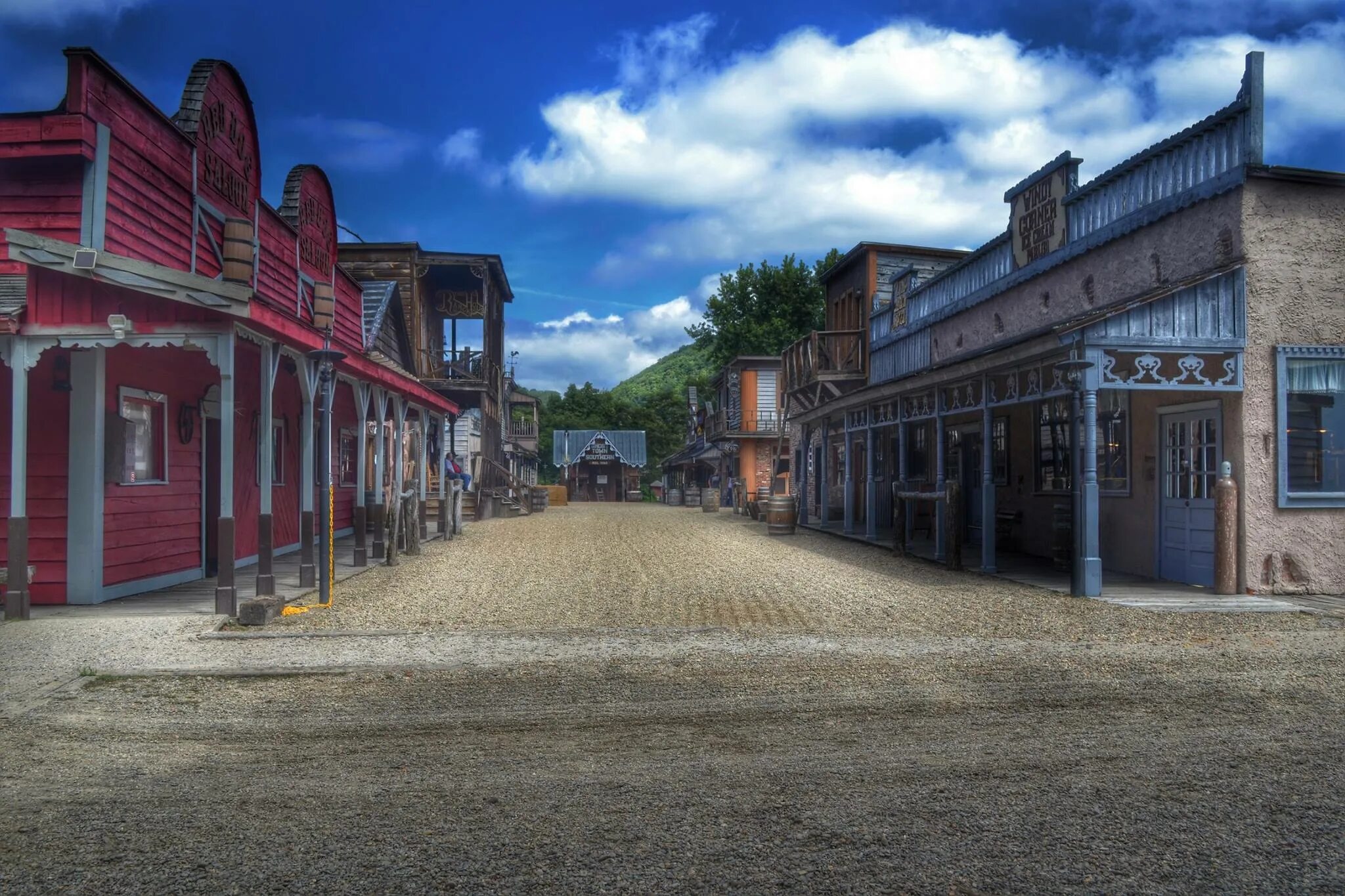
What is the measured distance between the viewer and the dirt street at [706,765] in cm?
332

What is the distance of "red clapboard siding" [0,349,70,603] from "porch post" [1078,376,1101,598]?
10248mm

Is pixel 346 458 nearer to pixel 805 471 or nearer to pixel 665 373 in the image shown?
pixel 805 471

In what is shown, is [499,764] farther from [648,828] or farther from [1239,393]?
[1239,393]

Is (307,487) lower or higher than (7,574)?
higher

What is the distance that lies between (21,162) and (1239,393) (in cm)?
1256

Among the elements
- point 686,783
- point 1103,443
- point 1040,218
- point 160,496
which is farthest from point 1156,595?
point 160,496

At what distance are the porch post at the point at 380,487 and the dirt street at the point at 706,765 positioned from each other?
23.0 feet

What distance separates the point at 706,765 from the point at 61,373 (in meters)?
7.92

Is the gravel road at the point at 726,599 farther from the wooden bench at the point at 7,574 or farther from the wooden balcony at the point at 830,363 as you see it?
the wooden balcony at the point at 830,363

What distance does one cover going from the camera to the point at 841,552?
54.5 ft

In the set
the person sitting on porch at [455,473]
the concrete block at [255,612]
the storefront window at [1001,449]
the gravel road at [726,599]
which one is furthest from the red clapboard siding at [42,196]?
the storefront window at [1001,449]

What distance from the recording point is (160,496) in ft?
34.7

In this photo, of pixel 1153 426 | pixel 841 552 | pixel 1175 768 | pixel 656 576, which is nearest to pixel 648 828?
pixel 1175 768

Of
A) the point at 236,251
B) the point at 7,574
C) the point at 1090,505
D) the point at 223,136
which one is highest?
the point at 223,136
